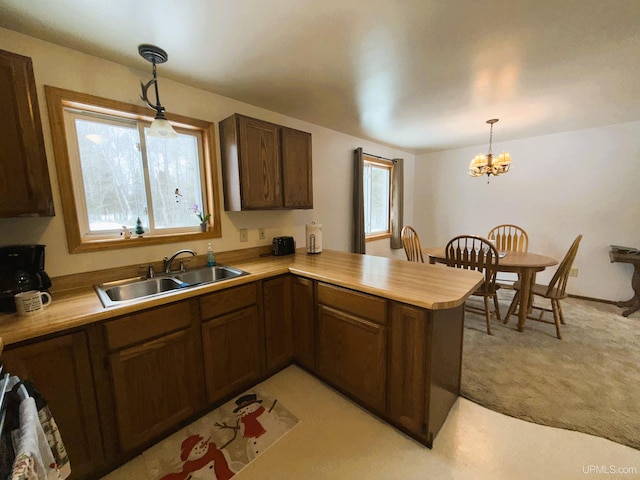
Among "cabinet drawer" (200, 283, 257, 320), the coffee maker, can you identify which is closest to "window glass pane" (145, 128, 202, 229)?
the coffee maker

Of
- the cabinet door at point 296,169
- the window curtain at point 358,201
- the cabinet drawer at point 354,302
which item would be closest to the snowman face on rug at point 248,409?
the cabinet drawer at point 354,302

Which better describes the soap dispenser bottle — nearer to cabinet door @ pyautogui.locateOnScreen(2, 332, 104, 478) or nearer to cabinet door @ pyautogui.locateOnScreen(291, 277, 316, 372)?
cabinet door @ pyautogui.locateOnScreen(291, 277, 316, 372)

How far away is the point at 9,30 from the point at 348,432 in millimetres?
2881

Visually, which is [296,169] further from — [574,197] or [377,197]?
[574,197]

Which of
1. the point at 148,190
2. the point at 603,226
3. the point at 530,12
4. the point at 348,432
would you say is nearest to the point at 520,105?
the point at 530,12

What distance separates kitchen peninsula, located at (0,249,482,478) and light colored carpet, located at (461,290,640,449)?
0.42m

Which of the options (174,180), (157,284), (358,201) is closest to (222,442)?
(157,284)

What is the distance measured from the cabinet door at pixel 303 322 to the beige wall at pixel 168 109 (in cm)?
77

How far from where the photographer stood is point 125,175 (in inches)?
71.4

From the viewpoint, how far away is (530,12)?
127cm

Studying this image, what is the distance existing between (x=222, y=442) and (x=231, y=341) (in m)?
0.55

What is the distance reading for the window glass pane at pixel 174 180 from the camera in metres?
1.95

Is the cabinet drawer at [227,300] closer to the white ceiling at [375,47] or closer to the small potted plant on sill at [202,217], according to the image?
the small potted plant on sill at [202,217]

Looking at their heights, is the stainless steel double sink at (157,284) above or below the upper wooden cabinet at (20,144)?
below
